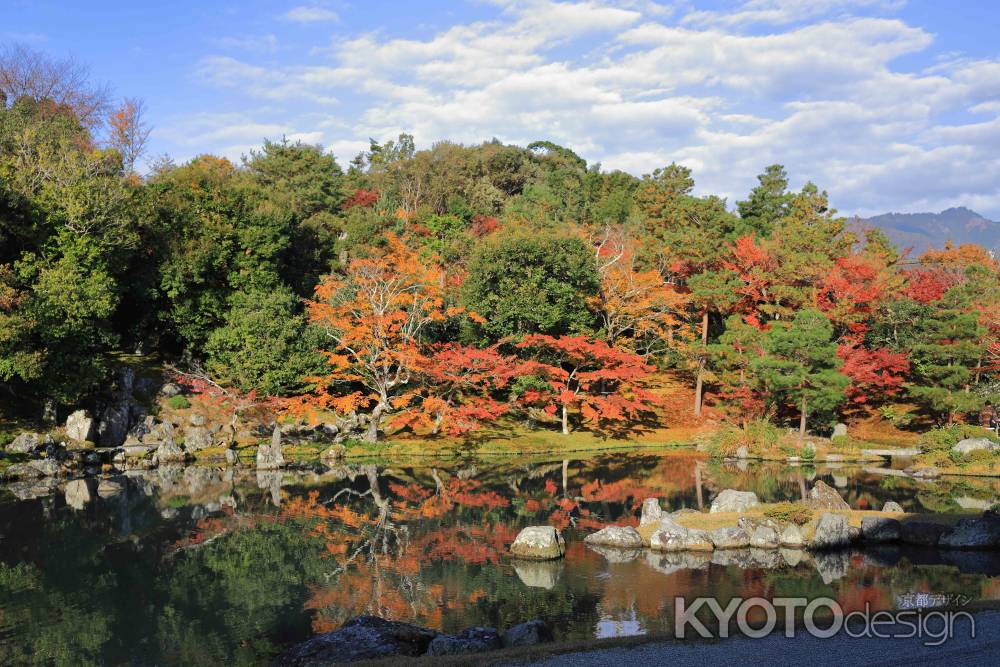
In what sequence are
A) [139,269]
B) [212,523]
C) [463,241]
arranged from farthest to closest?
[463,241] < [139,269] < [212,523]

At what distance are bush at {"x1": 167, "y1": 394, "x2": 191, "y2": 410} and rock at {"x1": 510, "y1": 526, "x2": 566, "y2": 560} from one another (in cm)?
2041

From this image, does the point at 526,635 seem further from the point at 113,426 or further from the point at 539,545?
the point at 113,426

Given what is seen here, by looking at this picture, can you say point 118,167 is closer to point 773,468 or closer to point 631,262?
point 631,262

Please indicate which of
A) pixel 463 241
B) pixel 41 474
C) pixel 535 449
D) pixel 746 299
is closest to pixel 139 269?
pixel 41 474

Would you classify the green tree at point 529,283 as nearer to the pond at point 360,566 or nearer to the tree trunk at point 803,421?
the pond at point 360,566

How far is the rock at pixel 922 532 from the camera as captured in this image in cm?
1625

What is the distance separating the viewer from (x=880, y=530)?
16.6 metres

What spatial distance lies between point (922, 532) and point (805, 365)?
13.8 m

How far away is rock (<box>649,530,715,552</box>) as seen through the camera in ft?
53.3

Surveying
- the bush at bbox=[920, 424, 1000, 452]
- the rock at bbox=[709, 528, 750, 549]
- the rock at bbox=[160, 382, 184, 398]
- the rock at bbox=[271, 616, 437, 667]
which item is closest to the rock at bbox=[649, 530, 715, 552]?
the rock at bbox=[709, 528, 750, 549]

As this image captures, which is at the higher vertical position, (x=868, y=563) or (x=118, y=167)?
(x=118, y=167)

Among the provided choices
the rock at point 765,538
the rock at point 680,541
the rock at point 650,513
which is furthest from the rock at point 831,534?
the rock at point 650,513

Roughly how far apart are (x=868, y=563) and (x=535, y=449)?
17.2 m

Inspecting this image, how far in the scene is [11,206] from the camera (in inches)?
1096
